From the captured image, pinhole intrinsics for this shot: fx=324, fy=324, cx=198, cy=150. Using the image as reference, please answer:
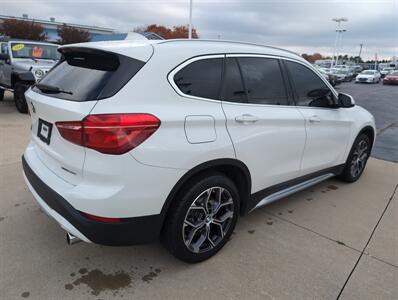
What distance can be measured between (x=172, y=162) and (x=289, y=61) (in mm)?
1872

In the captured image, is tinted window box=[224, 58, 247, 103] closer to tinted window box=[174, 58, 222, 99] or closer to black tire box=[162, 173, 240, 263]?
tinted window box=[174, 58, 222, 99]

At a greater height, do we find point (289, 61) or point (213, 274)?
point (289, 61)

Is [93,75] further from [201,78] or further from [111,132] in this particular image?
[201,78]

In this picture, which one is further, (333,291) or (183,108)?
(333,291)

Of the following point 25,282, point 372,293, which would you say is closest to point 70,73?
point 25,282

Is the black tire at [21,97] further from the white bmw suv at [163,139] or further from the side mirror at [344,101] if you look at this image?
the side mirror at [344,101]

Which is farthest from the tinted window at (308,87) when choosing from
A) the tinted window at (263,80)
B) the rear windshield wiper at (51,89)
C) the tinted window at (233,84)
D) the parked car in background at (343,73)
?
the parked car in background at (343,73)

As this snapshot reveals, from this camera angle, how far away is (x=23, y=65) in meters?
8.73

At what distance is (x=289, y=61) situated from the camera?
10.9 ft

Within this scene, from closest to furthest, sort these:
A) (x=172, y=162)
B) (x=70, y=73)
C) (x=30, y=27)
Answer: (x=172, y=162) < (x=70, y=73) < (x=30, y=27)

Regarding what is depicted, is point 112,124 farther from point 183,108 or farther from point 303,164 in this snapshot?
point 303,164

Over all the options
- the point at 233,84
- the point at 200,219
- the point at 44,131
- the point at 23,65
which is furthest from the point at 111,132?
the point at 23,65

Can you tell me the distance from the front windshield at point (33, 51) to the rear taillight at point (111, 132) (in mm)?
8656

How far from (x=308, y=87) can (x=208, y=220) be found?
6.16ft
